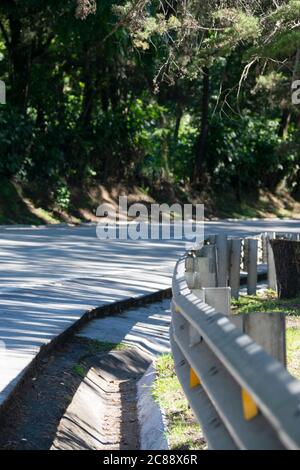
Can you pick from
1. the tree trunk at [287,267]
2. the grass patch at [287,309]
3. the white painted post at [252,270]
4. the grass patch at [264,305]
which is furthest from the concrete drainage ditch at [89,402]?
the white painted post at [252,270]

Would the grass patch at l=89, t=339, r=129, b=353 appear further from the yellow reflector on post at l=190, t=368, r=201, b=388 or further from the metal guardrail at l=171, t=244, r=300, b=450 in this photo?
the yellow reflector on post at l=190, t=368, r=201, b=388

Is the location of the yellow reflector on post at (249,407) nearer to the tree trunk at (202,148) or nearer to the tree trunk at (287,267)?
the tree trunk at (287,267)

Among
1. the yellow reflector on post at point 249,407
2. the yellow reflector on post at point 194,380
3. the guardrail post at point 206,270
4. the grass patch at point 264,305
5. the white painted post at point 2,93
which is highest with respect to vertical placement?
the white painted post at point 2,93

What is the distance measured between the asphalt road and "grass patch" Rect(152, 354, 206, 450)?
103 cm

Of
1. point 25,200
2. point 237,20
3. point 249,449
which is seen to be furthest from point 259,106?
point 249,449

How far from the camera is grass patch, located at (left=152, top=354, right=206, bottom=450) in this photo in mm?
6871

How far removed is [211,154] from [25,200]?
48.5 ft

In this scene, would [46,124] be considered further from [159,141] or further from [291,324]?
[291,324]

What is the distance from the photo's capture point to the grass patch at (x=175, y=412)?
6.87m

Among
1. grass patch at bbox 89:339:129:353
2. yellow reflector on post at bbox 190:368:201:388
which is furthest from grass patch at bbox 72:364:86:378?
yellow reflector on post at bbox 190:368:201:388

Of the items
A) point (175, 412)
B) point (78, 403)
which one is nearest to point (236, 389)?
point (175, 412)

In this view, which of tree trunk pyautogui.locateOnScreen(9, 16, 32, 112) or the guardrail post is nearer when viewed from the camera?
the guardrail post

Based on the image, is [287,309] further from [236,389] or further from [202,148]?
[202,148]

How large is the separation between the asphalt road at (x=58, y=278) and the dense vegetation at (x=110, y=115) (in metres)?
5.91
